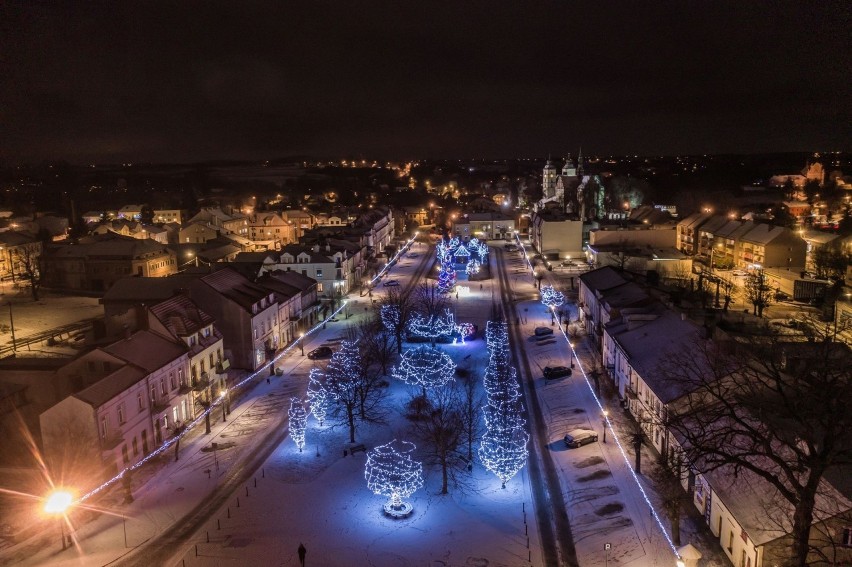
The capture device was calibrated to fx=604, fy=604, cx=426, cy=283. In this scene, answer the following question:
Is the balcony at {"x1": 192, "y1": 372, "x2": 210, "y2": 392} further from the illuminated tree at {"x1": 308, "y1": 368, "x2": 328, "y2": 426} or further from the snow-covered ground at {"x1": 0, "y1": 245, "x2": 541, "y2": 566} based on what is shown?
the illuminated tree at {"x1": 308, "y1": 368, "x2": 328, "y2": 426}

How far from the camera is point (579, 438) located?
24312 mm

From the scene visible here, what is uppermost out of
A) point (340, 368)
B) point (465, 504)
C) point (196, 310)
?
point (196, 310)

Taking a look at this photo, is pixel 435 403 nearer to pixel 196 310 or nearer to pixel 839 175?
pixel 196 310

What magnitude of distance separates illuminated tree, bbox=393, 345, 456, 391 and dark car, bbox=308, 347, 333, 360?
19.3 feet

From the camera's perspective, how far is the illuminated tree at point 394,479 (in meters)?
19.8

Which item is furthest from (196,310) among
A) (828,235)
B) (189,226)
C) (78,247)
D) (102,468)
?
(828,235)

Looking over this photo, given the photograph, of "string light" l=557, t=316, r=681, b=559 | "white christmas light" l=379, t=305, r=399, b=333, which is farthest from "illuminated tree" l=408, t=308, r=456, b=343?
"string light" l=557, t=316, r=681, b=559

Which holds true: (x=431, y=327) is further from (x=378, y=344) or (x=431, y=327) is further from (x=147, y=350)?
(x=147, y=350)

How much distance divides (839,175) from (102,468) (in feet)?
421

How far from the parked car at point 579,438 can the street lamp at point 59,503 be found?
18.1 metres

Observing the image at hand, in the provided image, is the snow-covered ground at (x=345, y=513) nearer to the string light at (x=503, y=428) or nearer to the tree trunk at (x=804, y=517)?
the string light at (x=503, y=428)

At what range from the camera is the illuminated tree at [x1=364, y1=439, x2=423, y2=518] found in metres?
19.8

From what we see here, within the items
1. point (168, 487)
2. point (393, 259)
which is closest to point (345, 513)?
point (168, 487)

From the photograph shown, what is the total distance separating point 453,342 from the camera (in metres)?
39.1
